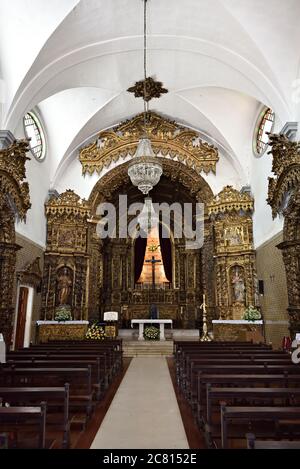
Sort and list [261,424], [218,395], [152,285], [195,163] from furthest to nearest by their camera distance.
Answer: [152,285]
[195,163]
[261,424]
[218,395]

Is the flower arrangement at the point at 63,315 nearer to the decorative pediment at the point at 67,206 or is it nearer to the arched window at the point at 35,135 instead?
the decorative pediment at the point at 67,206

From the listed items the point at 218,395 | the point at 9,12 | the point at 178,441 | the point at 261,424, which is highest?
the point at 9,12

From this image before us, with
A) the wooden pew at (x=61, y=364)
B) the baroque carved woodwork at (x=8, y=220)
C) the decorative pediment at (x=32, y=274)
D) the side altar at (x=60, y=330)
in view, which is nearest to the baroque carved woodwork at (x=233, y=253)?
the side altar at (x=60, y=330)

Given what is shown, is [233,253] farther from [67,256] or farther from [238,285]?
[67,256]

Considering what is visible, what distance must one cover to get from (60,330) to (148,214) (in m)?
5.94

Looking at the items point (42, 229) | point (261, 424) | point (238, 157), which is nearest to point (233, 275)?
point (238, 157)

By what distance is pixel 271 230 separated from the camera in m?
13.2

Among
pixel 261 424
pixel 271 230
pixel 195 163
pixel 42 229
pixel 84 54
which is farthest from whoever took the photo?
pixel 195 163

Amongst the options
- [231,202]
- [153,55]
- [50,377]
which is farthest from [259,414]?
[231,202]

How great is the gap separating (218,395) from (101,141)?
15322 mm

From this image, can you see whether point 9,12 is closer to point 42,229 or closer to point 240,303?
point 42,229

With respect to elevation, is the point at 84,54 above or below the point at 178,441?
above

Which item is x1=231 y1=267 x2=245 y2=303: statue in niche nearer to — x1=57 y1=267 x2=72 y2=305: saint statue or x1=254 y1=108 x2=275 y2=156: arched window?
x1=254 y1=108 x2=275 y2=156: arched window

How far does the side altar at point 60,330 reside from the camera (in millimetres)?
14266
